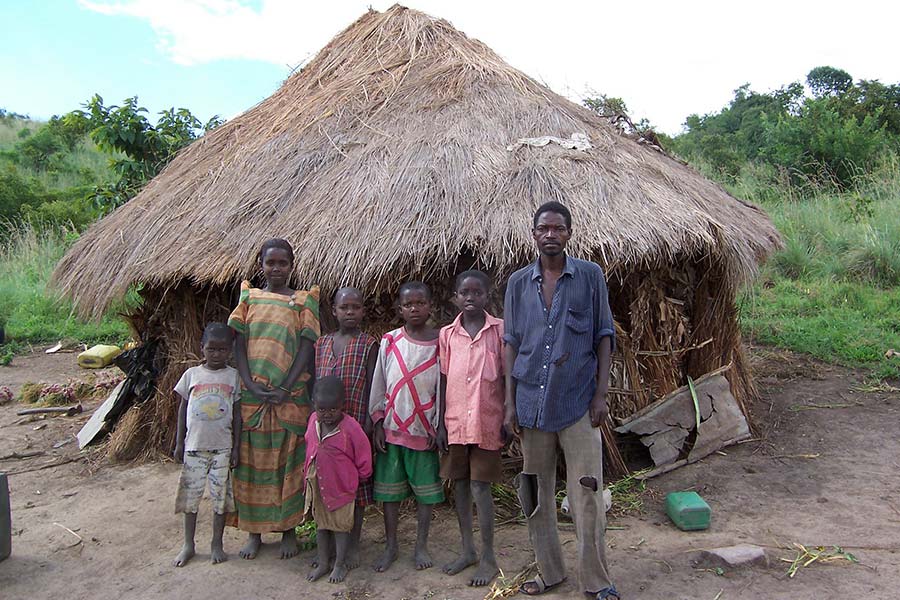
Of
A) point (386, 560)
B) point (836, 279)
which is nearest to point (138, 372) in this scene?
point (386, 560)

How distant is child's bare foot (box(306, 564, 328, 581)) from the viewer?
10.5 ft

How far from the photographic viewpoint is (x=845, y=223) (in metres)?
10.5

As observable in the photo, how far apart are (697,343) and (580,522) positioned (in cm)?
255

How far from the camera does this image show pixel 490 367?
310cm

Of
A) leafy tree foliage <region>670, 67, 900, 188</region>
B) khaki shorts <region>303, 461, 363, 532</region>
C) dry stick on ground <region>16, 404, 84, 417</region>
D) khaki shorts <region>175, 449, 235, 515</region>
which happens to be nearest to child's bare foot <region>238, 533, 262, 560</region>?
khaki shorts <region>175, 449, 235, 515</region>

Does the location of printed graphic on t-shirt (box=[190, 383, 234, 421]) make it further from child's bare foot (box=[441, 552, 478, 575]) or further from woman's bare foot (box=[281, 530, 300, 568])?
child's bare foot (box=[441, 552, 478, 575])

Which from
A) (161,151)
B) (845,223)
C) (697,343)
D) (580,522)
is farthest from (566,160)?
(845,223)

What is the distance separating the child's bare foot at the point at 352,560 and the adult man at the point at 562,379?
0.88 meters

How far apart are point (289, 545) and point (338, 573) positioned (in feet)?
1.36

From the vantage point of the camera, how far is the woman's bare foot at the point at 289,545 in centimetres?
346

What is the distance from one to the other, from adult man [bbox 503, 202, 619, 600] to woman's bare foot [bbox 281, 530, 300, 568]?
49.3 inches

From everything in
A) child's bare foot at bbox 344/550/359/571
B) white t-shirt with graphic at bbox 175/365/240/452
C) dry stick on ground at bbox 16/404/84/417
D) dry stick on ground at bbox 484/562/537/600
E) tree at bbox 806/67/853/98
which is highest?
tree at bbox 806/67/853/98

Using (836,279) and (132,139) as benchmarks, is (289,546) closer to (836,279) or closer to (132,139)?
(132,139)

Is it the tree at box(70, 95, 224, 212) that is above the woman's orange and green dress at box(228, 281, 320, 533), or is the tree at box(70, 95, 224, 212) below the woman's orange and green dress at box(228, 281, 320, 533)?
above
